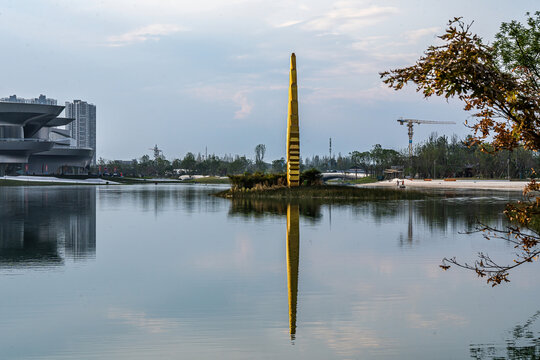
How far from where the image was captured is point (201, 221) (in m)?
21.4

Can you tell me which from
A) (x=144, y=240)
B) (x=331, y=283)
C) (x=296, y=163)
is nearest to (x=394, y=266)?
(x=331, y=283)

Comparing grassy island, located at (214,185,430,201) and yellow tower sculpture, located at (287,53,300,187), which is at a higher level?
yellow tower sculpture, located at (287,53,300,187)

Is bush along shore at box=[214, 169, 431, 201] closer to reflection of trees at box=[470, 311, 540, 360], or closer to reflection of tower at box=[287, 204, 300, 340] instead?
reflection of tower at box=[287, 204, 300, 340]

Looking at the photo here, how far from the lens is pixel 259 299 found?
818 centimetres

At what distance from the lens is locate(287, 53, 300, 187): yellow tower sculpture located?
136 feet

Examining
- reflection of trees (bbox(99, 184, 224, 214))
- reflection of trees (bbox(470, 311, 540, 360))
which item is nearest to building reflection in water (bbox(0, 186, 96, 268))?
reflection of trees (bbox(99, 184, 224, 214))

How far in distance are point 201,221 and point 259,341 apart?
15.4 metres

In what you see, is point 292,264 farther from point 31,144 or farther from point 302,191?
point 31,144

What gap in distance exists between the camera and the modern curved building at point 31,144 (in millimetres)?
109938

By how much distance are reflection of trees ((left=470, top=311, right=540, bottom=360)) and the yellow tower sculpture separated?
1397 inches

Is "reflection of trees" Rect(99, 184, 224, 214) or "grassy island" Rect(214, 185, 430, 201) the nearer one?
"reflection of trees" Rect(99, 184, 224, 214)

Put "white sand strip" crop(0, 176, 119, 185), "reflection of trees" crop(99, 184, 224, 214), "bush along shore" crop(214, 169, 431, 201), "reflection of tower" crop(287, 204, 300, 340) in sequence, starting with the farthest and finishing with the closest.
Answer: "white sand strip" crop(0, 176, 119, 185), "bush along shore" crop(214, 169, 431, 201), "reflection of trees" crop(99, 184, 224, 214), "reflection of tower" crop(287, 204, 300, 340)

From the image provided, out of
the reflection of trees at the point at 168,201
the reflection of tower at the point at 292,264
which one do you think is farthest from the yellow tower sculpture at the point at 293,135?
the reflection of tower at the point at 292,264

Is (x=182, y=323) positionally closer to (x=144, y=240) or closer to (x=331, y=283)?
(x=331, y=283)
